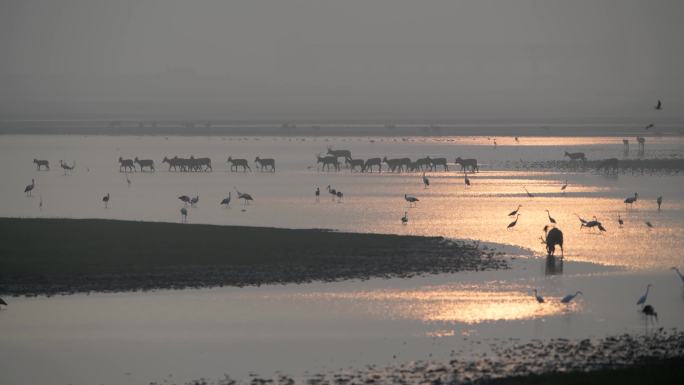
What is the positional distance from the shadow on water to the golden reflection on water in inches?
77.1

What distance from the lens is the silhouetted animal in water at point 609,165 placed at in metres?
47.9

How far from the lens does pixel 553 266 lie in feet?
80.1

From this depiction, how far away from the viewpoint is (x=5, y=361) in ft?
57.8

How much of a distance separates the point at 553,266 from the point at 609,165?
2506 cm

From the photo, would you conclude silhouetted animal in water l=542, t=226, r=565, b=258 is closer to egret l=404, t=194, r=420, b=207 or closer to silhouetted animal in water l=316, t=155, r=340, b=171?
egret l=404, t=194, r=420, b=207

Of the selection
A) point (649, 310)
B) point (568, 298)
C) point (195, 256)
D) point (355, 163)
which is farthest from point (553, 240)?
point (355, 163)

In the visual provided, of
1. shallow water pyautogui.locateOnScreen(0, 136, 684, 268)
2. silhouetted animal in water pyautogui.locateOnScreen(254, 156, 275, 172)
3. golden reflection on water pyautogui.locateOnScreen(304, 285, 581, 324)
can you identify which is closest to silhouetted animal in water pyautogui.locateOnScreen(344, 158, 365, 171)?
shallow water pyautogui.locateOnScreen(0, 136, 684, 268)

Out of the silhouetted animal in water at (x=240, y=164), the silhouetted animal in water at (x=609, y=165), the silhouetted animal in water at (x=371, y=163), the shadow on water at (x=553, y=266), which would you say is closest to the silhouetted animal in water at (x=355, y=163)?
the silhouetted animal in water at (x=371, y=163)

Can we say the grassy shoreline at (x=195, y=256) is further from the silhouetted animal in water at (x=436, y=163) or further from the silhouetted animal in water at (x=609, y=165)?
the silhouetted animal in water at (x=436, y=163)

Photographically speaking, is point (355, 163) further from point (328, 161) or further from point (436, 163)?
point (436, 163)

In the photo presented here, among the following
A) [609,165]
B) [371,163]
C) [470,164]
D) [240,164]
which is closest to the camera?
[609,165]

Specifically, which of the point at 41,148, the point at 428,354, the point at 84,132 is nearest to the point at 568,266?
the point at 428,354

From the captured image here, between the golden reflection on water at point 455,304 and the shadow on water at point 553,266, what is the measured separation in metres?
1.96

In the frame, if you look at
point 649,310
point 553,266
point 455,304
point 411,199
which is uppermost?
point 411,199
